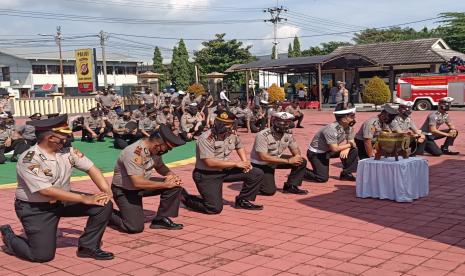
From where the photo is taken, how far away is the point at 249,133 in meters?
17.3

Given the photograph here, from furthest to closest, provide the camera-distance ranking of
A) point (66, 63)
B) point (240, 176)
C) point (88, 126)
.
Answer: point (66, 63) < point (88, 126) < point (240, 176)

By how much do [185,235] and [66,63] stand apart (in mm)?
56081

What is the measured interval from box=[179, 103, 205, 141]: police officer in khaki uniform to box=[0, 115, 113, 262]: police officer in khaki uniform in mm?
9878

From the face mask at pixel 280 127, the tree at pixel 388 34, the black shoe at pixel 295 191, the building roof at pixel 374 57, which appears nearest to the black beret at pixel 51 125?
the face mask at pixel 280 127

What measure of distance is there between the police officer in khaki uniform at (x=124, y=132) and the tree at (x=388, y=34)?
160 feet

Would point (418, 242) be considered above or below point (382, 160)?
below

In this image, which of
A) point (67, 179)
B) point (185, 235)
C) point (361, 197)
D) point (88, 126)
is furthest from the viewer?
point (88, 126)

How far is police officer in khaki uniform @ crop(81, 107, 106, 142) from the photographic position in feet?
51.7

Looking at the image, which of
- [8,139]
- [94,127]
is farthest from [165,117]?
[8,139]

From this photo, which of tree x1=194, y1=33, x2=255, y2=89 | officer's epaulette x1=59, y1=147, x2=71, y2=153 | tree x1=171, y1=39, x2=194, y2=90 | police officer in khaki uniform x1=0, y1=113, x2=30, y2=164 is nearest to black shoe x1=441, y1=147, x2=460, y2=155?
officer's epaulette x1=59, y1=147, x2=71, y2=153

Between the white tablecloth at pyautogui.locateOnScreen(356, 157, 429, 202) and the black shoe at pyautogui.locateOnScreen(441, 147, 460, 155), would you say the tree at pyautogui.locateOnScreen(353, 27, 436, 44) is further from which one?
the white tablecloth at pyautogui.locateOnScreen(356, 157, 429, 202)

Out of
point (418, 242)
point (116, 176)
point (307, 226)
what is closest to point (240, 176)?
point (307, 226)

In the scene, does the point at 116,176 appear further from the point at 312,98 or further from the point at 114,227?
the point at 312,98

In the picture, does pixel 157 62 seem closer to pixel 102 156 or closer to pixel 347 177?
pixel 102 156
